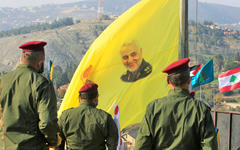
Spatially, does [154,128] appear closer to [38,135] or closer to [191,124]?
[191,124]

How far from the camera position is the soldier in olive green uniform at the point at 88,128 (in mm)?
4453

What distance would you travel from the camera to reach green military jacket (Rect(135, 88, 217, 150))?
10.6ft

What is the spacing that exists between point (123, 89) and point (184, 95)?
3.83 metres

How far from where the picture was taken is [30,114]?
355 centimetres

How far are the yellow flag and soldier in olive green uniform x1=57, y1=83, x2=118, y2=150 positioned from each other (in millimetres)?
2485

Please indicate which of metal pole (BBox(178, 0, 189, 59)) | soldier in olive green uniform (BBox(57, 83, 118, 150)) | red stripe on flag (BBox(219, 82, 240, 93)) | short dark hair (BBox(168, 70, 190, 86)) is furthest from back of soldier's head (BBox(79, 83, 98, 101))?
red stripe on flag (BBox(219, 82, 240, 93))

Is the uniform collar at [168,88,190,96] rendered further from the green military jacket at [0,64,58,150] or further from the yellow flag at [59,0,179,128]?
the yellow flag at [59,0,179,128]

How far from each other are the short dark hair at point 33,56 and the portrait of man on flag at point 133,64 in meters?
Answer: 3.50

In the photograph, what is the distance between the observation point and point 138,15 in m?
7.39

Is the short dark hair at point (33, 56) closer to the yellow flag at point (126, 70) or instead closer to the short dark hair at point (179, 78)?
the short dark hair at point (179, 78)

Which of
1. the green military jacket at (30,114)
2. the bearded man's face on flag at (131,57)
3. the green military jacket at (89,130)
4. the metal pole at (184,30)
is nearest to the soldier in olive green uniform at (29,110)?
the green military jacket at (30,114)

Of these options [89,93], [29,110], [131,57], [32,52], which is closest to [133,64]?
[131,57]

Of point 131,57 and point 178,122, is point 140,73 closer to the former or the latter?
point 131,57

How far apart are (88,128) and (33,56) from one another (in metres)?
1.17
